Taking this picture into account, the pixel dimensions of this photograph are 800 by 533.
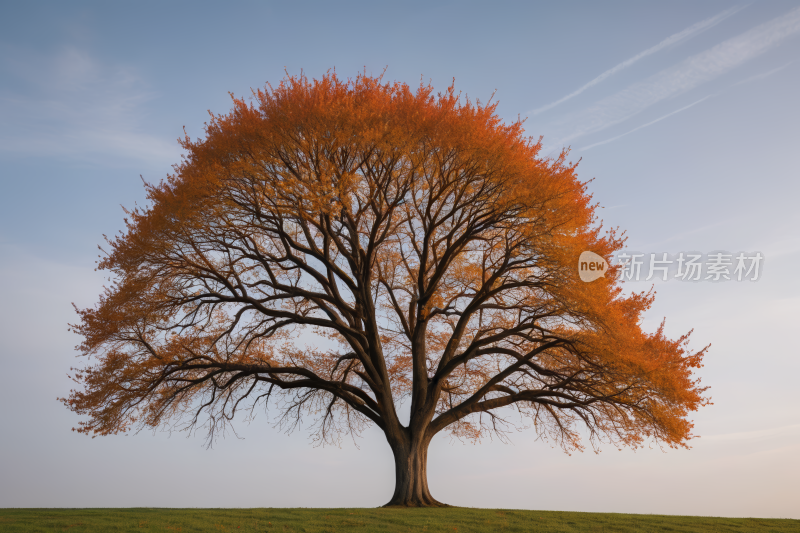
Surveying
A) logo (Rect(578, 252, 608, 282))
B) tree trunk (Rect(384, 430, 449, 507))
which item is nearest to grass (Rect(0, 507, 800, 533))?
tree trunk (Rect(384, 430, 449, 507))

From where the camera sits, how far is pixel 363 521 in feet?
44.9

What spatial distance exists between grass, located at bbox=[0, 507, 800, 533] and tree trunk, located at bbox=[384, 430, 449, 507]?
1136 millimetres

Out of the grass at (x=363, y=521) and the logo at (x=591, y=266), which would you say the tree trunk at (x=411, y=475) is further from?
the logo at (x=591, y=266)

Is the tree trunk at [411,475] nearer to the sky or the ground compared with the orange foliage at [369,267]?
nearer to the ground

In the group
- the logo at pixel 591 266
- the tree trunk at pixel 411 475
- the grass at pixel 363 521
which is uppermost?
the logo at pixel 591 266

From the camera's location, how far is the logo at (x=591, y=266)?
53.2 feet

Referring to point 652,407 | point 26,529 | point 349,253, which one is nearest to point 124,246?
point 349,253

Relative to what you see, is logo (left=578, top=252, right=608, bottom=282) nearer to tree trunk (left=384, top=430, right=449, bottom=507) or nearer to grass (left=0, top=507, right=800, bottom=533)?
grass (left=0, top=507, right=800, bottom=533)

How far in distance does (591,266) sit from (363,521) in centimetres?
894

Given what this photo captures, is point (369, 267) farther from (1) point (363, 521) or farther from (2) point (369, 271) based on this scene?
(1) point (363, 521)

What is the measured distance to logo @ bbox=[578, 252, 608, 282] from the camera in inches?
638

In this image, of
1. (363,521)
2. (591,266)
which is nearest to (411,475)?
(363,521)

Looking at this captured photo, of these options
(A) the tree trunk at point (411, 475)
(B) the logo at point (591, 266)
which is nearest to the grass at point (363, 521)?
(A) the tree trunk at point (411, 475)

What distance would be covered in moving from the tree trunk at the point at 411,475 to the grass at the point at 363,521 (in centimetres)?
114
